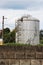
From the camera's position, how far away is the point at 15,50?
8.02 metres

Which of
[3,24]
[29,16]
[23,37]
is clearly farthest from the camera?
[3,24]

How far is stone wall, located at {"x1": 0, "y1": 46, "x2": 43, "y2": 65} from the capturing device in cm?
Result: 798

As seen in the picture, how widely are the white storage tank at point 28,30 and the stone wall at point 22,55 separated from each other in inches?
1200

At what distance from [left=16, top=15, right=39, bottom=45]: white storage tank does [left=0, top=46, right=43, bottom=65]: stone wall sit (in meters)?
30.5

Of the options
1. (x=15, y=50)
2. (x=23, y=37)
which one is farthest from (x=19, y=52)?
(x=23, y=37)

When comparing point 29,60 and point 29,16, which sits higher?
point 29,16

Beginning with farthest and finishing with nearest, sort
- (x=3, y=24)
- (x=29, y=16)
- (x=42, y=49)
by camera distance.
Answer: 1. (x=3, y=24)
2. (x=29, y=16)
3. (x=42, y=49)

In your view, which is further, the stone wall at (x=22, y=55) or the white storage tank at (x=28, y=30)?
the white storage tank at (x=28, y=30)

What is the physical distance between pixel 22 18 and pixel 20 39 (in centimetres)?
389

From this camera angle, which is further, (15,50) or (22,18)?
(22,18)

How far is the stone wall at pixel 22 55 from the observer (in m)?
7.98

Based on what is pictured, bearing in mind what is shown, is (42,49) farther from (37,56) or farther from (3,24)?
(3,24)

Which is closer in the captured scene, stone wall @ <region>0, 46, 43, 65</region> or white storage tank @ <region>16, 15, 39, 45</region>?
stone wall @ <region>0, 46, 43, 65</region>

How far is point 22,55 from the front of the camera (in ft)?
26.2
